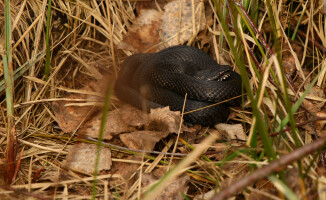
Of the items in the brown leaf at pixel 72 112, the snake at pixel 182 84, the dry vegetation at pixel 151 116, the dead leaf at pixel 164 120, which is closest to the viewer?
the dry vegetation at pixel 151 116

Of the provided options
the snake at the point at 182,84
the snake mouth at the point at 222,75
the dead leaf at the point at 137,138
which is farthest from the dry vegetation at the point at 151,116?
the snake mouth at the point at 222,75

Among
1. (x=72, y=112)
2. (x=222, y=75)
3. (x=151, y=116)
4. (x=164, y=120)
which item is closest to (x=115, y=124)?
(x=151, y=116)

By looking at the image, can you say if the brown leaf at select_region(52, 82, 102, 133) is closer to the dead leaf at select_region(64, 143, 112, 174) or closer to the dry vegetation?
the dry vegetation

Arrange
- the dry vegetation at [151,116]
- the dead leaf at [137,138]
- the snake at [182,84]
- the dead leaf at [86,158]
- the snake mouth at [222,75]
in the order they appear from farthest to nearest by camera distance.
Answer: the snake mouth at [222,75], the snake at [182,84], the dead leaf at [137,138], the dead leaf at [86,158], the dry vegetation at [151,116]

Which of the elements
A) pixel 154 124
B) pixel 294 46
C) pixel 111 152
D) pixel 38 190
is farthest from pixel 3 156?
pixel 294 46

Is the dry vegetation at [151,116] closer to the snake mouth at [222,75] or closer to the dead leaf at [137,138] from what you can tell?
the dead leaf at [137,138]

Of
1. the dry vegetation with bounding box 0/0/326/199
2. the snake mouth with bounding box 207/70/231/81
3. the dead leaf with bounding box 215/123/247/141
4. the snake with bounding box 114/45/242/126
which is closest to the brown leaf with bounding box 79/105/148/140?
the dry vegetation with bounding box 0/0/326/199
